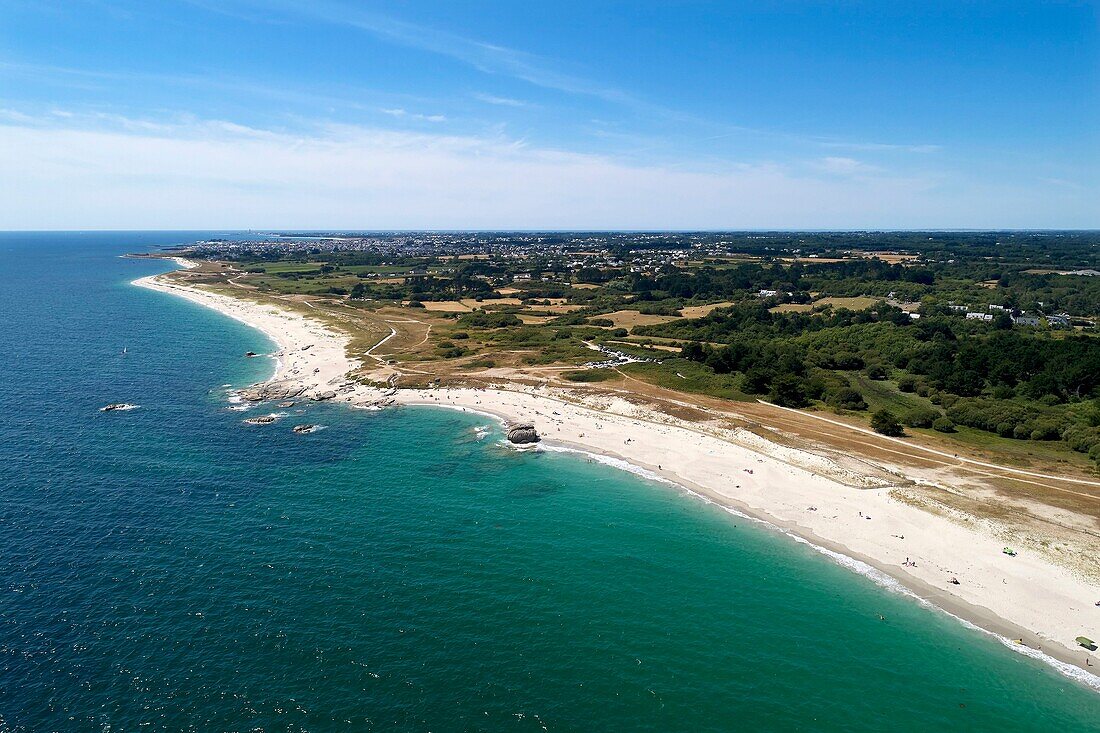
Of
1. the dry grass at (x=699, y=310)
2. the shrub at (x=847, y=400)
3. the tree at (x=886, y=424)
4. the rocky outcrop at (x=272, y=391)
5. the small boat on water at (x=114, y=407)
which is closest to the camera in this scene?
the tree at (x=886, y=424)

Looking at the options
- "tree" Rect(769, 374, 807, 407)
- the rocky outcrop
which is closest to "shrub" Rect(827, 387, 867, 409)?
"tree" Rect(769, 374, 807, 407)

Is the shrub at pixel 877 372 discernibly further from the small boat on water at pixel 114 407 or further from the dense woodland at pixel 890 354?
the small boat on water at pixel 114 407

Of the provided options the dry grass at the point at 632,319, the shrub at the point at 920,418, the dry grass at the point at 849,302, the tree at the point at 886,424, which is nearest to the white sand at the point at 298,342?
the dry grass at the point at 632,319

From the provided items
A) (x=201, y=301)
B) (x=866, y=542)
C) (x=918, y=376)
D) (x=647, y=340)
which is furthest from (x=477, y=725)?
(x=201, y=301)

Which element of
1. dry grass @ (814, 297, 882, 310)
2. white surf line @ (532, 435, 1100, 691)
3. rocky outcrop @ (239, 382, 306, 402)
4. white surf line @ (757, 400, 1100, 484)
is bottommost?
white surf line @ (532, 435, 1100, 691)

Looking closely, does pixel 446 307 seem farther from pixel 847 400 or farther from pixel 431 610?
pixel 431 610

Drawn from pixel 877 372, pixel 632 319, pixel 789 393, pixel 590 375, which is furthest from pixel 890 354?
pixel 632 319

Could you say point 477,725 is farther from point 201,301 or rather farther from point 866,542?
point 201,301

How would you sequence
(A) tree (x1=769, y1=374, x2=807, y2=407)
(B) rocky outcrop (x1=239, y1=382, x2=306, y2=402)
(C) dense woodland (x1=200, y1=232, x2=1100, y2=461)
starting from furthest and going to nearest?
(B) rocky outcrop (x1=239, y1=382, x2=306, y2=402)
(A) tree (x1=769, y1=374, x2=807, y2=407)
(C) dense woodland (x1=200, y1=232, x2=1100, y2=461)

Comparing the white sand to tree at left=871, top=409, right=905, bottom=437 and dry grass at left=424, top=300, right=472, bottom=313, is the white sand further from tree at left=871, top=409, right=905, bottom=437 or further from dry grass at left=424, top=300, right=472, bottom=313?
tree at left=871, top=409, right=905, bottom=437
